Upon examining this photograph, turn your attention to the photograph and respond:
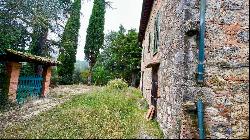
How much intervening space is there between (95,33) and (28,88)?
15.0 m

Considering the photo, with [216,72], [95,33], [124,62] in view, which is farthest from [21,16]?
[95,33]

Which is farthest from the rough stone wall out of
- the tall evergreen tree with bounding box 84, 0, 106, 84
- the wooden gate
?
the tall evergreen tree with bounding box 84, 0, 106, 84

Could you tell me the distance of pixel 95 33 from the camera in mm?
27281

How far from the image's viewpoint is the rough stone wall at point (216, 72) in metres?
5.49

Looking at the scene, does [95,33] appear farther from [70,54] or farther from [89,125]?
[89,125]

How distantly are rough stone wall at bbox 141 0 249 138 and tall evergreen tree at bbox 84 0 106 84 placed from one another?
69.6 ft

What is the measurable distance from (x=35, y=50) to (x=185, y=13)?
52.2 ft

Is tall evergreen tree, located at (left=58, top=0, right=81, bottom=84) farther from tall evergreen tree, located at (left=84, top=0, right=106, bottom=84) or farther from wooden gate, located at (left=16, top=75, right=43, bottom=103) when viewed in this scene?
wooden gate, located at (left=16, top=75, right=43, bottom=103)

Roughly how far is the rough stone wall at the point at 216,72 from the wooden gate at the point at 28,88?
846cm

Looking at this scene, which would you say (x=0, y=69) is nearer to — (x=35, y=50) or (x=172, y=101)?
(x=35, y=50)

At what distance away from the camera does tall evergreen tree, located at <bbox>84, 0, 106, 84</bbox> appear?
89.2ft

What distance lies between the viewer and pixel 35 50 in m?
20.0

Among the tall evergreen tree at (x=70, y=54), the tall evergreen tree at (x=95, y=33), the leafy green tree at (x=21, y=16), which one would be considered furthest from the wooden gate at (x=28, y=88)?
the tall evergreen tree at (x=95, y=33)

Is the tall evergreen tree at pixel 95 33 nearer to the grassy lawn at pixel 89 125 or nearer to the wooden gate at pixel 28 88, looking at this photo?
the wooden gate at pixel 28 88
